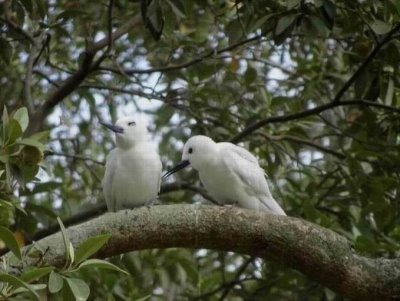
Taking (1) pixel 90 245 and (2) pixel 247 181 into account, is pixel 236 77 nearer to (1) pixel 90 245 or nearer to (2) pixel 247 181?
(2) pixel 247 181

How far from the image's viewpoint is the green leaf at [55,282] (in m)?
3.22

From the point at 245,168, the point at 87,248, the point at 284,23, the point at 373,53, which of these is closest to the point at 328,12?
the point at 284,23

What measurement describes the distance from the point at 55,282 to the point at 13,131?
649 mm

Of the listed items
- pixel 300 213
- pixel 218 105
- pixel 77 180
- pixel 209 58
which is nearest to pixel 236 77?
pixel 218 105

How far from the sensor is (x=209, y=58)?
612cm

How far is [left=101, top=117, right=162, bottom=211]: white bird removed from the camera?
551cm

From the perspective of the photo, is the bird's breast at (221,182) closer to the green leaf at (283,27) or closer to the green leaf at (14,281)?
the green leaf at (283,27)

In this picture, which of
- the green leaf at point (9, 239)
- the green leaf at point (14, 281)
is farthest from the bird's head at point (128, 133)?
the green leaf at point (14, 281)

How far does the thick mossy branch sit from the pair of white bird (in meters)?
1.20

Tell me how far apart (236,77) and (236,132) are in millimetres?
398

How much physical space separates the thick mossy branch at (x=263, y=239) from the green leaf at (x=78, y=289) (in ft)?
2.64

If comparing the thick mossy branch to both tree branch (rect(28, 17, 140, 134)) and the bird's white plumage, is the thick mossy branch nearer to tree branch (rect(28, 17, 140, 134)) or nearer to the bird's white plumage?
the bird's white plumage

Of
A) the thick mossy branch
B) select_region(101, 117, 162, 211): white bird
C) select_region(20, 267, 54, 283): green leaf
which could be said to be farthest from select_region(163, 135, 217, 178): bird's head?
select_region(20, 267, 54, 283): green leaf

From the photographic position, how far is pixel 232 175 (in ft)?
18.0
